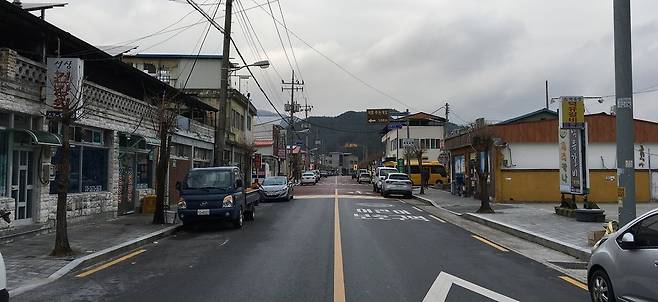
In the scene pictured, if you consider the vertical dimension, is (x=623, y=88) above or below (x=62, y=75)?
below

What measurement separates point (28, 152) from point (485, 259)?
11513 mm

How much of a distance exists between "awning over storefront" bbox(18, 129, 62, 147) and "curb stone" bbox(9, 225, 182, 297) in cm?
323

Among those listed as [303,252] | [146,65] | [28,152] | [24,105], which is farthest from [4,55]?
[146,65]

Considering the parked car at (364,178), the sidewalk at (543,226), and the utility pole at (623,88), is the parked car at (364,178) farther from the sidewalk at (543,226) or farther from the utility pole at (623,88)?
the utility pole at (623,88)

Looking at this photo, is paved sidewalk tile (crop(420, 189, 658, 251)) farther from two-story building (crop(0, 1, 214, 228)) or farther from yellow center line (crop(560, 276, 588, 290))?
two-story building (crop(0, 1, 214, 228))

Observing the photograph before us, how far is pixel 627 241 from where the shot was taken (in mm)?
6445

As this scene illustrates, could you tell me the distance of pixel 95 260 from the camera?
1121cm

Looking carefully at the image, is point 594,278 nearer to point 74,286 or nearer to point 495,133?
point 74,286

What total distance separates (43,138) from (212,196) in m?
4.88

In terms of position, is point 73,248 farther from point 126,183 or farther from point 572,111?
point 572,111

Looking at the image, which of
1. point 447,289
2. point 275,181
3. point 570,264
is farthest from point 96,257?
point 275,181

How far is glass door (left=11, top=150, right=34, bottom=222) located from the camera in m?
14.0

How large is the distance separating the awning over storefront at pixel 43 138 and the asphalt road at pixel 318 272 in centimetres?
363

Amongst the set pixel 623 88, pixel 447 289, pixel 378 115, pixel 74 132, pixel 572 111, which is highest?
pixel 378 115
